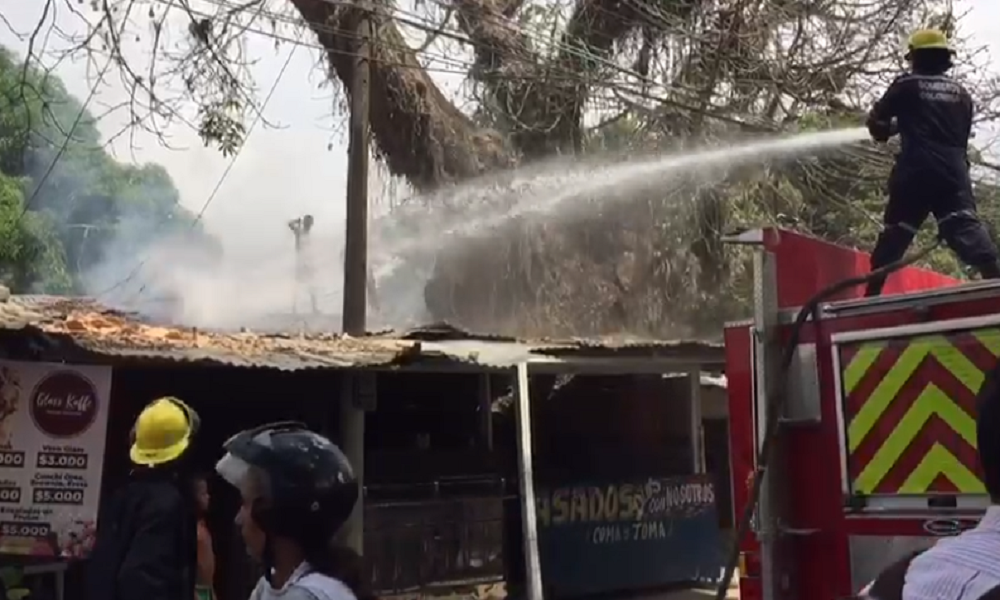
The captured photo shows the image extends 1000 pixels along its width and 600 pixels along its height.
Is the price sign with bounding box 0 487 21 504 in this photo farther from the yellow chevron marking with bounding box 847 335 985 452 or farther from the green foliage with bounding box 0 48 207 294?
the green foliage with bounding box 0 48 207 294

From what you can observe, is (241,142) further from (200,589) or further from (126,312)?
(200,589)

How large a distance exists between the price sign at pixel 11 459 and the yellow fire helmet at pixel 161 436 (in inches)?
127

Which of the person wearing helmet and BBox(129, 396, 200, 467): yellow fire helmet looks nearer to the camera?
the person wearing helmet

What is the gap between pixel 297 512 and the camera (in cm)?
232

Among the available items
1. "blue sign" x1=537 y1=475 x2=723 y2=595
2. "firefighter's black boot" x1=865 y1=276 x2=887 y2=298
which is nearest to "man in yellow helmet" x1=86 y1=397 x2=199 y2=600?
"firefighter's black boot" x1=865 y1=276 x2=887 y2=298

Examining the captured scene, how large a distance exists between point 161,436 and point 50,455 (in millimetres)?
3330

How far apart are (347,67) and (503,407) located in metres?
3.87

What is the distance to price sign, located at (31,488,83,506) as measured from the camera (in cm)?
722

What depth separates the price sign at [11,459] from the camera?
23.6 feet

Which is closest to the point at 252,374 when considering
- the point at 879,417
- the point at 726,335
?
the point at 726,335

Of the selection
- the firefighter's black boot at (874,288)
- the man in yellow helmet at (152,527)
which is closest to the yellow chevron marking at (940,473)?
the firefighter's black boot at (874,288)

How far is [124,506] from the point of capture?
13.5ft

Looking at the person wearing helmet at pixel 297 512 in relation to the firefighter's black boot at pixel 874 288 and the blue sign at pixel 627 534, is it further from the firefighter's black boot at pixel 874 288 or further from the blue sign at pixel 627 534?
the blue sign at pixel 627 534

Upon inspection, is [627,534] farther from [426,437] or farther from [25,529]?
[25,529]
